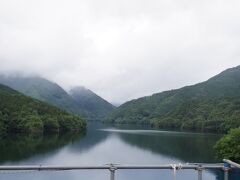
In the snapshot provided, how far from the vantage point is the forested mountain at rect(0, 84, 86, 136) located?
111438 mm

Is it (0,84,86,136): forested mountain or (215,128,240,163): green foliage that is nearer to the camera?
(215,128,240,163): green foliage

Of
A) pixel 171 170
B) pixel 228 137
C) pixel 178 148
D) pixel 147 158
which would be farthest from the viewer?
pixel 178 148

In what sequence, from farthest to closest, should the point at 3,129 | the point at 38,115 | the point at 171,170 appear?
the point at 38,115 → the point at 3,129 → the point at 171,170

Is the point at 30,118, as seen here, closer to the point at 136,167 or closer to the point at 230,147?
the point at 230,147

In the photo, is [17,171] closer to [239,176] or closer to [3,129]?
[239,176]

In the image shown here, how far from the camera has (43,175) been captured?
187 inches

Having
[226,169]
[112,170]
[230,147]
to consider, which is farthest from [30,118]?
[226,169]

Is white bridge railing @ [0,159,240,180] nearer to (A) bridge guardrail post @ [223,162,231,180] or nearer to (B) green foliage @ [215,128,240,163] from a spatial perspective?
(A) bridge guardrail post @ [223,162,231,180]

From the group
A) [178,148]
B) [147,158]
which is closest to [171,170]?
[147,158]

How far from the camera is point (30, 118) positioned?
114125 mm

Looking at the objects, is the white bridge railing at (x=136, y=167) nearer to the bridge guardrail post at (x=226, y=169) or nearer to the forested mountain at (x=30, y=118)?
the bridge guardrail post at (x=226, y=169)

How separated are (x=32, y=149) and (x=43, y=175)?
6781 centimetres

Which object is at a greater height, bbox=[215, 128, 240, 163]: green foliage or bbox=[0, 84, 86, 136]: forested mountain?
bbox=[0, 84, 86, 136]: forested mountain

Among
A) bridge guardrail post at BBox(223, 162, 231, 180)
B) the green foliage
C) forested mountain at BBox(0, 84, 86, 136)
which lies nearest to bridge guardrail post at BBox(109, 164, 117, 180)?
bridge guardrail post at BBox(223, 162, 231, 180)
